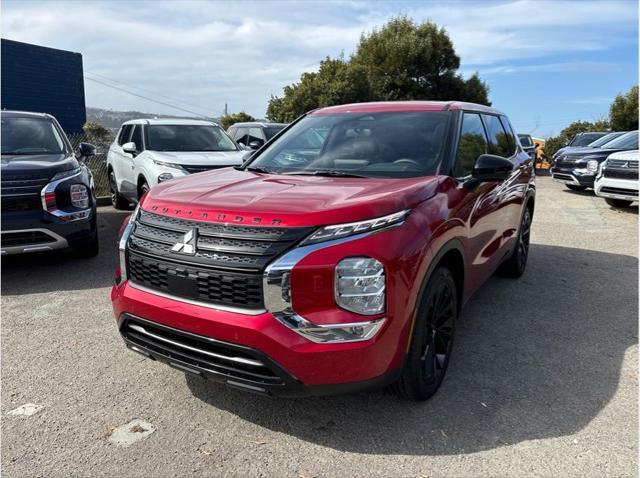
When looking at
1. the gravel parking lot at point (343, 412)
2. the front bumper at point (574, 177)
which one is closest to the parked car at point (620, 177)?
the front bumper at point (574, 177)

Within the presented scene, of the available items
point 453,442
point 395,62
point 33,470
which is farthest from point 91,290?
point 395,62

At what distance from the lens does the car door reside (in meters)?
3.40

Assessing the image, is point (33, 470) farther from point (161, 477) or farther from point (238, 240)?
point (238, 240)

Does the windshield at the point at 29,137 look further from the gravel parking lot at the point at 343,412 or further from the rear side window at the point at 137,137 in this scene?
the gravel parking lot at the point at 343,412

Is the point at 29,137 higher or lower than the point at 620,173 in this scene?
higher

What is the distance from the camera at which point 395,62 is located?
30.3m

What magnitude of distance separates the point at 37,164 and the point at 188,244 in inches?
155

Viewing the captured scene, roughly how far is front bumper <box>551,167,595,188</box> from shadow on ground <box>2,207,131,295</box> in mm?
11893

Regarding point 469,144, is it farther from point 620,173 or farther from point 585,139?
point 585,139

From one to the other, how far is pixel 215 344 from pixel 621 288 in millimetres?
4703

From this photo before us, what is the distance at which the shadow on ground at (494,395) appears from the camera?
2.70 metres

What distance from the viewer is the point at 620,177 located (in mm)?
10344

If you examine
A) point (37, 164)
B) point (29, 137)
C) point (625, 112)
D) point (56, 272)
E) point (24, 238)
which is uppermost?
point (625, 112)

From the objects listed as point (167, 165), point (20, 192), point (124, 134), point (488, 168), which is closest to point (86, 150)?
point (167, 165)
